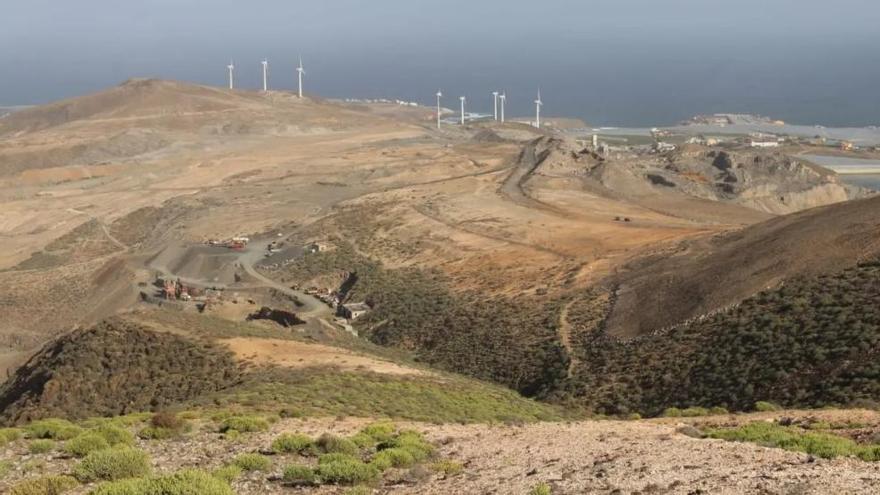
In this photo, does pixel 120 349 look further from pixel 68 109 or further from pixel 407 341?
pixel 68 109

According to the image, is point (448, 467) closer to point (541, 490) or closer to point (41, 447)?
point (541, 490)

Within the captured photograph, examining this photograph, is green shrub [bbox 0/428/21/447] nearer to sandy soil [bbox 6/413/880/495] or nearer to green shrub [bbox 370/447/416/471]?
sandy soil [bbox 6/413/880/495]

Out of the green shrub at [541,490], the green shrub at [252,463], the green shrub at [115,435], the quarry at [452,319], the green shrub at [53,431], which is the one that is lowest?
the quarry at [452,319]

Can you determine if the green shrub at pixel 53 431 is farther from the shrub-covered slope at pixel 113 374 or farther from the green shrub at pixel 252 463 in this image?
the shrub-covered slope at pixel 113 374

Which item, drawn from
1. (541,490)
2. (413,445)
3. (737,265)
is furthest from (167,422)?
(737,265)

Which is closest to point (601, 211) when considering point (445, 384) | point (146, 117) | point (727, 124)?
point (445, 384)

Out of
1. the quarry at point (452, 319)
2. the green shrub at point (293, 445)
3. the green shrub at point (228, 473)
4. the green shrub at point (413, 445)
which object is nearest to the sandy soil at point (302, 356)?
the quarry at point (452, 319)
